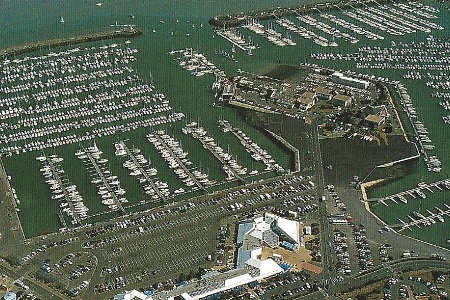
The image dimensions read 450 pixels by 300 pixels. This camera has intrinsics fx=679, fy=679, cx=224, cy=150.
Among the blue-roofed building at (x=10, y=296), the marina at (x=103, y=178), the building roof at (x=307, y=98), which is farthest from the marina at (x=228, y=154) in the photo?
the blue-roofed building at (x=10, y=296)

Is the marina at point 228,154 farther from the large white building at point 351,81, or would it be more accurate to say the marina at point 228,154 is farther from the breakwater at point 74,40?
the breakwater at point 74,40

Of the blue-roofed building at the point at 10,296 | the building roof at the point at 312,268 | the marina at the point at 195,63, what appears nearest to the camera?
the blue-roofed building at the point at 10,296

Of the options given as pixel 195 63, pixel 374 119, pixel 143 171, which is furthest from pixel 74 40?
pixel 374 119

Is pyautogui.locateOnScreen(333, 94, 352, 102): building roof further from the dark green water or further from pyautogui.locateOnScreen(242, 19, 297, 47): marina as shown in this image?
pyautogui.locateOnScreen(242, 19, 297, 47): marina

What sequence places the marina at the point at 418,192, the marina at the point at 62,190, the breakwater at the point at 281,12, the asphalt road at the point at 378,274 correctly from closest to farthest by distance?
the asphalt road at the point at 378,274 → the marina at the point at 62,190 → the marina at the point at 418,192 → the breakwater at the point at 281,12

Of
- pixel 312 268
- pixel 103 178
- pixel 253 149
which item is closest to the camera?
pixel 312 268

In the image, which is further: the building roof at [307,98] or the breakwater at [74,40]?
the breakwater at [74,40]

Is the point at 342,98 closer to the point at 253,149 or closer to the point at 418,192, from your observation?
the point at 253,149
